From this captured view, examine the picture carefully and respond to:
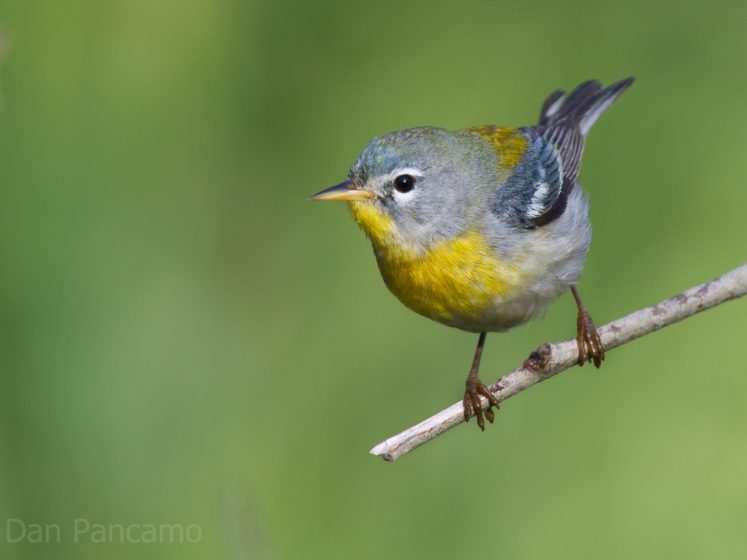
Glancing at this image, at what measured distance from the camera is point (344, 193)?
4000mm

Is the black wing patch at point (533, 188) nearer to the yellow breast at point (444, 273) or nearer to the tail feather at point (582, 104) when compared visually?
the yellow breast at point (444, 273)

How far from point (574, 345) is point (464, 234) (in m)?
0.82

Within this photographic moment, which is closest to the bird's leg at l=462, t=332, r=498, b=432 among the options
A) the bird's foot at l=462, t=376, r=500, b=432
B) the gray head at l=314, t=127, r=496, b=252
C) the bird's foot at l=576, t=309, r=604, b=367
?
the bird's foot at l=462, t=376, r=500, b=432

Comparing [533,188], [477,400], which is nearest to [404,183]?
[533,188]

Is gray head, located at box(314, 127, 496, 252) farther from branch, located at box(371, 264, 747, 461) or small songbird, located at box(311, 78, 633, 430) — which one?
branch, located at box(371, 264, 747, 461)

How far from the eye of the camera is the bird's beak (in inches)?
155

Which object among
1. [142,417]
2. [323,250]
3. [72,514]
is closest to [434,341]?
[323,250]

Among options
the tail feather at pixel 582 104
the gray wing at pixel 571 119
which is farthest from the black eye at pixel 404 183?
the tail feather at pixel 582 104

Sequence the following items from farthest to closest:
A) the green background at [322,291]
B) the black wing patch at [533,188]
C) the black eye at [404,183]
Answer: the green background at [322,291] → the black wing patch at [533,188] → the black eye at [404,183]

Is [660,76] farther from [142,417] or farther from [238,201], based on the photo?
[142,417]

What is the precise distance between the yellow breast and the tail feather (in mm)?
1487

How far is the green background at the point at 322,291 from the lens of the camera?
14.6ft

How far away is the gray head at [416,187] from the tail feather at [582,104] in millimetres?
1200

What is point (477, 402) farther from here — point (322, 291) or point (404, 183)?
point (322, 291)
